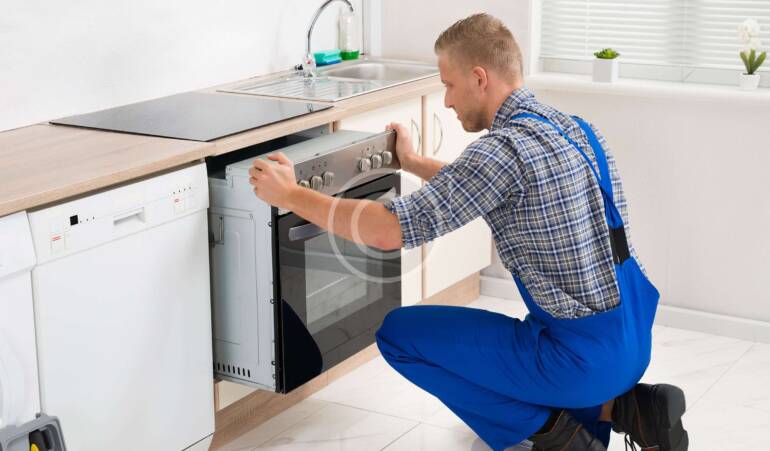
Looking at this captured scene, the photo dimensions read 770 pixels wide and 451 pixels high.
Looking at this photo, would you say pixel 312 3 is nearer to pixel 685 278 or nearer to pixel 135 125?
pixel 135 125

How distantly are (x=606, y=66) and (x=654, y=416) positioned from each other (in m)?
1.55

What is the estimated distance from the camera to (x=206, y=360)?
8.90 ft

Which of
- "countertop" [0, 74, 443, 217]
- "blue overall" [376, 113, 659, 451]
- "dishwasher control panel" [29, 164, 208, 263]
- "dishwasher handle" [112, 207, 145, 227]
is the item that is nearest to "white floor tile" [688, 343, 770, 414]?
"blue overall" [376, 113, 659, 451]

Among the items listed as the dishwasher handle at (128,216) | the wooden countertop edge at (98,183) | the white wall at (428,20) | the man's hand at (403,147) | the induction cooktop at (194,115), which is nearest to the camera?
the wooden countertop edge at (98,183)

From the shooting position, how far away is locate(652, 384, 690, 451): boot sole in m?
2.62

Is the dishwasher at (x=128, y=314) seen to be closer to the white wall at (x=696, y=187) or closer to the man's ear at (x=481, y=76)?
the man's ear at (x=481, y=76)

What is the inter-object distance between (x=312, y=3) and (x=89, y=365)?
193 cm

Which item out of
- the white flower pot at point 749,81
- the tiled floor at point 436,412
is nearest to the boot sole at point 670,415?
the tiled floor at point 436,412

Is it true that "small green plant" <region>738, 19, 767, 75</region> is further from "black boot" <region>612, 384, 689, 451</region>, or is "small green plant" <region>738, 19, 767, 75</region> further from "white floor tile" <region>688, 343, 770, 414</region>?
"black boot" <region>612, 384, 689, 451</region>

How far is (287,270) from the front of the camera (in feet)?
8.84

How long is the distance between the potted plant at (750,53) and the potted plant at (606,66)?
42 centimetres

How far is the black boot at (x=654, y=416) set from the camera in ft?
8.61

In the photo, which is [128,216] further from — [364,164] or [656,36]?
[656,36]

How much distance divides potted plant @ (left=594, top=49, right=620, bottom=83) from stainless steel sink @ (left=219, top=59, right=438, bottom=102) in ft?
1.86
